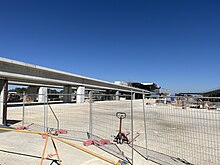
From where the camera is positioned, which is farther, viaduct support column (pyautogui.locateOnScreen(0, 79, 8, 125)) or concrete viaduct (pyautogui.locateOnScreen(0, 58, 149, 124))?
concrete viaduct (pyautogui.locateOnScreen(0, 58, 149, 124))

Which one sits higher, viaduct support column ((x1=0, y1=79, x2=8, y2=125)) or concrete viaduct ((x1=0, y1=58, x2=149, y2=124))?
concrete viaduct ((x1=0, y1=58, x2=149, y2=124))

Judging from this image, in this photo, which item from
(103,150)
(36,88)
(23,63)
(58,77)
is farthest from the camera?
(36,88)

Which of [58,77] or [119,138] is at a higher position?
[58,77]

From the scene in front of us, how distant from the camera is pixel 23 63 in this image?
2061 cm

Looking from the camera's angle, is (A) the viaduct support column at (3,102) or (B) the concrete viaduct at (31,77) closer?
(A) the viaduct support column at (3,102)

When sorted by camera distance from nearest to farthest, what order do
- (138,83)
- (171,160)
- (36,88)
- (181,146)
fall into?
(171,160) < (181,146) < (36,88) < (138,83)

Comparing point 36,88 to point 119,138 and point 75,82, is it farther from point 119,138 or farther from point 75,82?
point 119,138

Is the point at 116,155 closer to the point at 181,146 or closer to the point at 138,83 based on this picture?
the point at 181,146

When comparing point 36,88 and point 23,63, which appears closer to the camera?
point 23,63

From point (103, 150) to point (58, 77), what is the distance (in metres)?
26.6

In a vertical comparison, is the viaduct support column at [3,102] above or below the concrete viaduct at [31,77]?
below

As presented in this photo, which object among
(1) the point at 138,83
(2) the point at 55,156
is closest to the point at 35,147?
(2) the point at 55,156

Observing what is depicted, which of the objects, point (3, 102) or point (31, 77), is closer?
point (3, 102)

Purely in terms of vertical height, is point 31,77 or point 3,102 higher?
point 31,77
